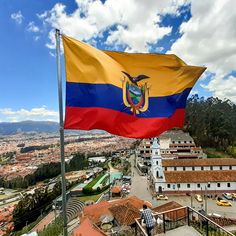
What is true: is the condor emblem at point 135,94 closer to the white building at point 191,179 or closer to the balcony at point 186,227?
the balcony at point 186,227

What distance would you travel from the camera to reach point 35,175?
8031 cm

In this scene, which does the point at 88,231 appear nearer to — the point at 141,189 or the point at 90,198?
the point at 141,189

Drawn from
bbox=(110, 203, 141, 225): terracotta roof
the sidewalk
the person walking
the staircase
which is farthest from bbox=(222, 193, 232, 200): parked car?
the person walking

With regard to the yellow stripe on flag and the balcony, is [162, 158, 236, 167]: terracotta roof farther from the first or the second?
the yellow stripe on flag

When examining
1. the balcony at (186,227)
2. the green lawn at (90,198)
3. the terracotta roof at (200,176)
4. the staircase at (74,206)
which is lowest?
the staircase at (74,206)

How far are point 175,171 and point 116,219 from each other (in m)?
16.4

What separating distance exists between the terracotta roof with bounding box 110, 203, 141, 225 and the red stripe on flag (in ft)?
49.5

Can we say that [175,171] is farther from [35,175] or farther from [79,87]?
[35,175]

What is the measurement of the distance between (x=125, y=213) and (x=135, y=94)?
1655 centimetres

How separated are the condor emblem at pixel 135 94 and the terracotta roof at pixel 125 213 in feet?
50.6

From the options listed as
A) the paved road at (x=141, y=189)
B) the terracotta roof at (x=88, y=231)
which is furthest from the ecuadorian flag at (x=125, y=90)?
the paved road at (x=141, y=189)

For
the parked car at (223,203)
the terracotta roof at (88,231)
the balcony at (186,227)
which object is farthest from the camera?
the parked car at (223,203)

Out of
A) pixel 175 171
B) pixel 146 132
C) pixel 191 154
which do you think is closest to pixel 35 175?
pixel 191 154

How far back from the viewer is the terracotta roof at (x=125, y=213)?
2002cm
